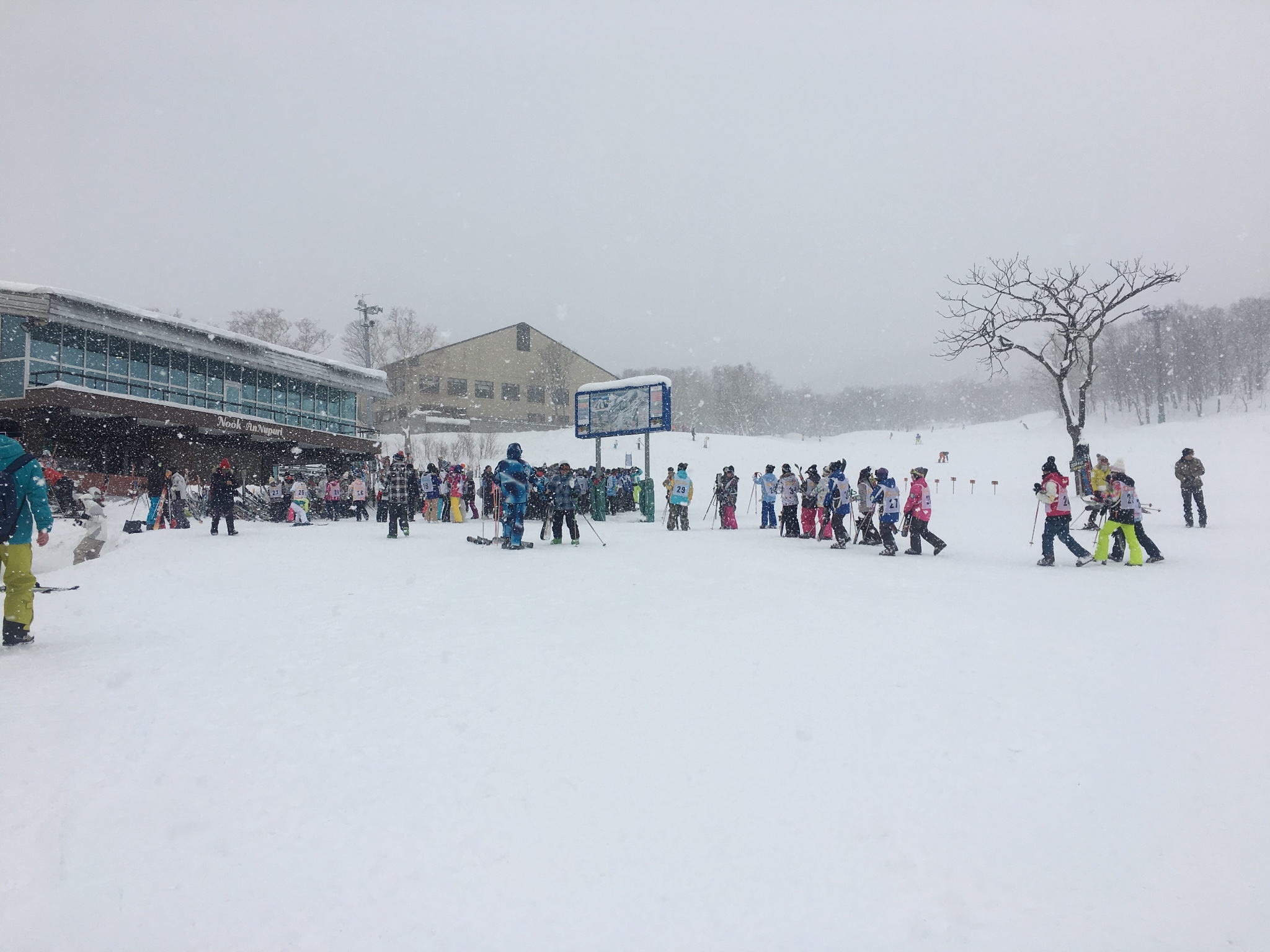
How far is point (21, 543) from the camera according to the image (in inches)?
227

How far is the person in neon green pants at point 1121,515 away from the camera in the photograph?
10086 mm

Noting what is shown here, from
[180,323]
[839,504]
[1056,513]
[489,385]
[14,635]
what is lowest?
[14,635]

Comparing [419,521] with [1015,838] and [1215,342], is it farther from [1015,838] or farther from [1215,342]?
[1215,342]

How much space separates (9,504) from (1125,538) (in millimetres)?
13262

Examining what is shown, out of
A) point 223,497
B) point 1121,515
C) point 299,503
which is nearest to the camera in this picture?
point 1121,515

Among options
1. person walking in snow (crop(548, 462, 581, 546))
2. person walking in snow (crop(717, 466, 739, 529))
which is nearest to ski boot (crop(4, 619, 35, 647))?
person walking in snow (crop(548, 462, 581, 546))

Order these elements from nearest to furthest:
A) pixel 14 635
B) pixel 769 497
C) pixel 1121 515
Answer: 1. pixel 14 635
2. pixel 1121 515
3. pixel 769 497

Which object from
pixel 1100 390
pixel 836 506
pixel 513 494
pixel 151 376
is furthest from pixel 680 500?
pixel 1100 390

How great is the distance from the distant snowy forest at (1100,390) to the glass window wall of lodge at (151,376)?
33690 millimetres

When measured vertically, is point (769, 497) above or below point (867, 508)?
above

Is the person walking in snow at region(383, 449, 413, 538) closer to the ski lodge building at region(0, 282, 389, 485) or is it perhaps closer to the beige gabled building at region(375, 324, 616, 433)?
the ski lodge building at region(0, 282, 389, 485)

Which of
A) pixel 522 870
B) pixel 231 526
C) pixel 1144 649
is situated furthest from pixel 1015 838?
pixel 231 526

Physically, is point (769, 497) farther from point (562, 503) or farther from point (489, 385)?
point (489, 385)

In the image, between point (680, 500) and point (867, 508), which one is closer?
point (867, 508)
